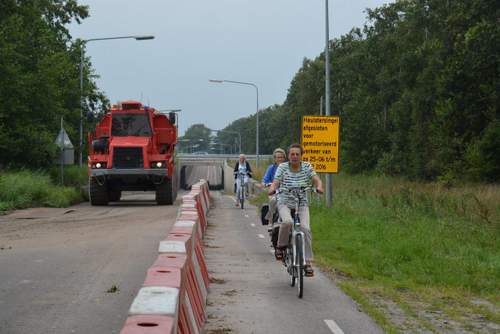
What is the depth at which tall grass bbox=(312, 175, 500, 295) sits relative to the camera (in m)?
11.8

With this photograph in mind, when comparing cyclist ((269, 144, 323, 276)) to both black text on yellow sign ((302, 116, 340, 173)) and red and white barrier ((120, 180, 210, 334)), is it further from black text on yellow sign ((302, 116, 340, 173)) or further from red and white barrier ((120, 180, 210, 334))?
black text on yellow sign ((302, 116, 340, 173))

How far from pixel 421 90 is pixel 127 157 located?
3164 cm

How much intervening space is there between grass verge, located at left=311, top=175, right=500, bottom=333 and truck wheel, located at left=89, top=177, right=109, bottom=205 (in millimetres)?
9042

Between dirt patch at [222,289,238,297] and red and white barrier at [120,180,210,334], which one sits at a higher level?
red and white barrier at [120,180,210,334]

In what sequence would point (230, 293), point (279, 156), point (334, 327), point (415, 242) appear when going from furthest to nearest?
point (415, 242) < point (279, 156) < point (230, 293) < point (334, 327)

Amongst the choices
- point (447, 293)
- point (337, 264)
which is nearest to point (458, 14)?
point (337, 264)

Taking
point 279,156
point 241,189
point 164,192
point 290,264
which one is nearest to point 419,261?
point 279,156

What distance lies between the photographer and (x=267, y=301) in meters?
9.44

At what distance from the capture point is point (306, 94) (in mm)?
92500

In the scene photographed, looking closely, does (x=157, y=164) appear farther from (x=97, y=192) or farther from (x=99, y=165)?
(x=97, y=192)

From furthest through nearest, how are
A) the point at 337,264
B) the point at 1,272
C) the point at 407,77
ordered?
the point at 407,77 → the point at 337,264 → the point at 1,272

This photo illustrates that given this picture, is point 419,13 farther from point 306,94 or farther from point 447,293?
point 447,293

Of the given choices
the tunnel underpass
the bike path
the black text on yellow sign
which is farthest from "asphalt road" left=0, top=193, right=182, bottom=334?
the tunnel underpass

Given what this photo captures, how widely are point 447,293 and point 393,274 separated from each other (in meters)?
1.63
